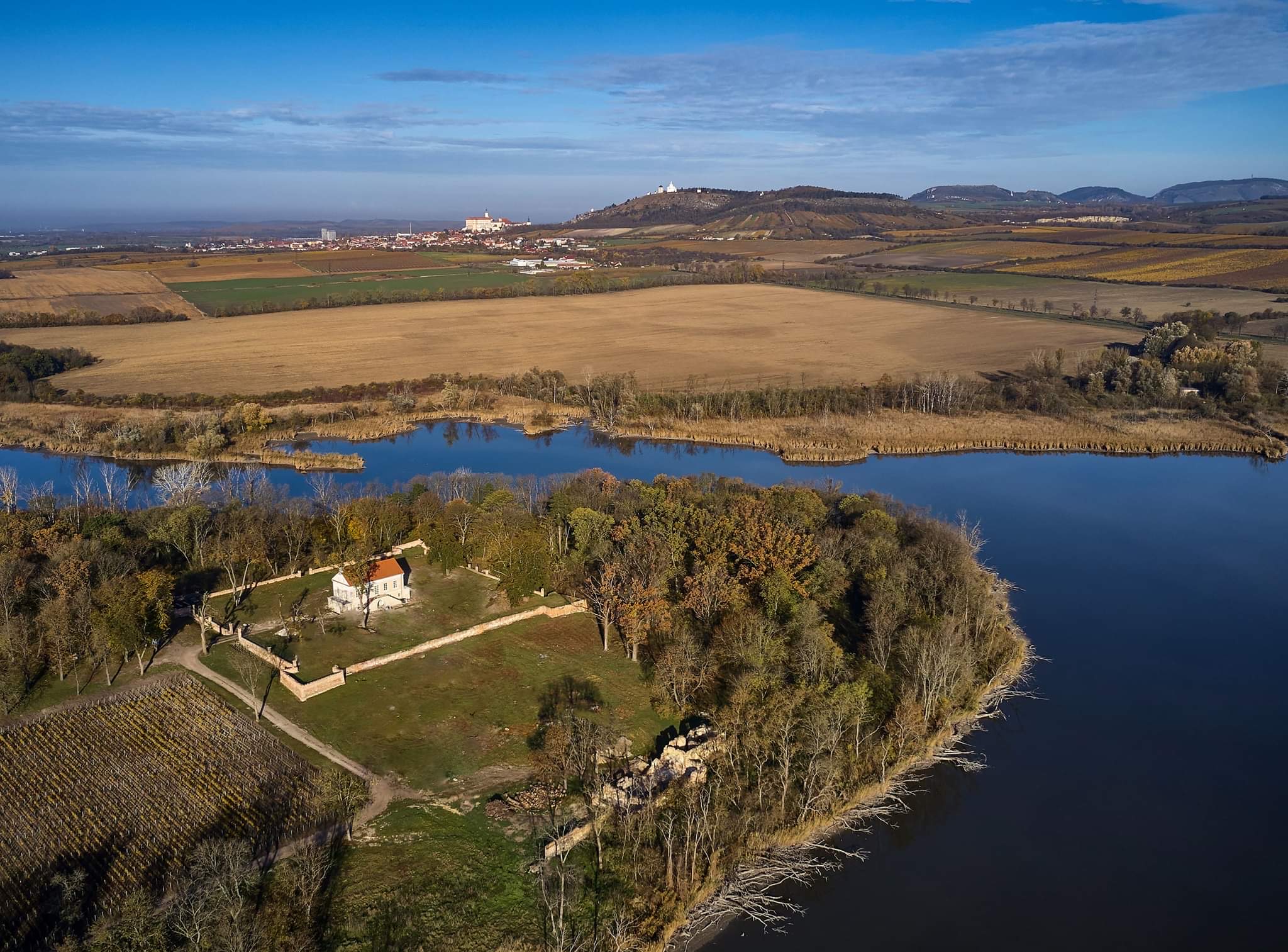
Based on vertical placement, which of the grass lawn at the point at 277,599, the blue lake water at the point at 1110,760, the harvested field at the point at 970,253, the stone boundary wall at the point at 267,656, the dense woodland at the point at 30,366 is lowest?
the blue lake water at the point at 1110,760

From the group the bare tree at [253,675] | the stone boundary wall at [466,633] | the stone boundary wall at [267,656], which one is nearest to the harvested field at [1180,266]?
the stone boundary wall at [466,633]

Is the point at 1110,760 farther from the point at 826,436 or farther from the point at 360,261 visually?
the point at 360,261

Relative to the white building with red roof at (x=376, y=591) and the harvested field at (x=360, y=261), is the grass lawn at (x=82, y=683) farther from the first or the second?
the harvested field at (x=360, y=261)

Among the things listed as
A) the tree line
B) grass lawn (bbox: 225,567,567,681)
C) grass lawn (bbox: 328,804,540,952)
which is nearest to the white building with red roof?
grass lawn (bbox: 225,567,567,681)

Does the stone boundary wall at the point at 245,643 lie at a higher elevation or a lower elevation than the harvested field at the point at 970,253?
lower

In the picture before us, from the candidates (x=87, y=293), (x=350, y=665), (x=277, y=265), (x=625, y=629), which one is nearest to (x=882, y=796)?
(x=625, y=629)

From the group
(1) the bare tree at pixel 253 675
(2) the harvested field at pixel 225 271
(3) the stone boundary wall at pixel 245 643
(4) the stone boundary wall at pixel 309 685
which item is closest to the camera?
(1) the bare tree at pixel 253 675

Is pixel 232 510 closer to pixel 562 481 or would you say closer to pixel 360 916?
pixel 562 481

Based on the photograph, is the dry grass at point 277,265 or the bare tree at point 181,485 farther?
the dry grass at point 277,265
